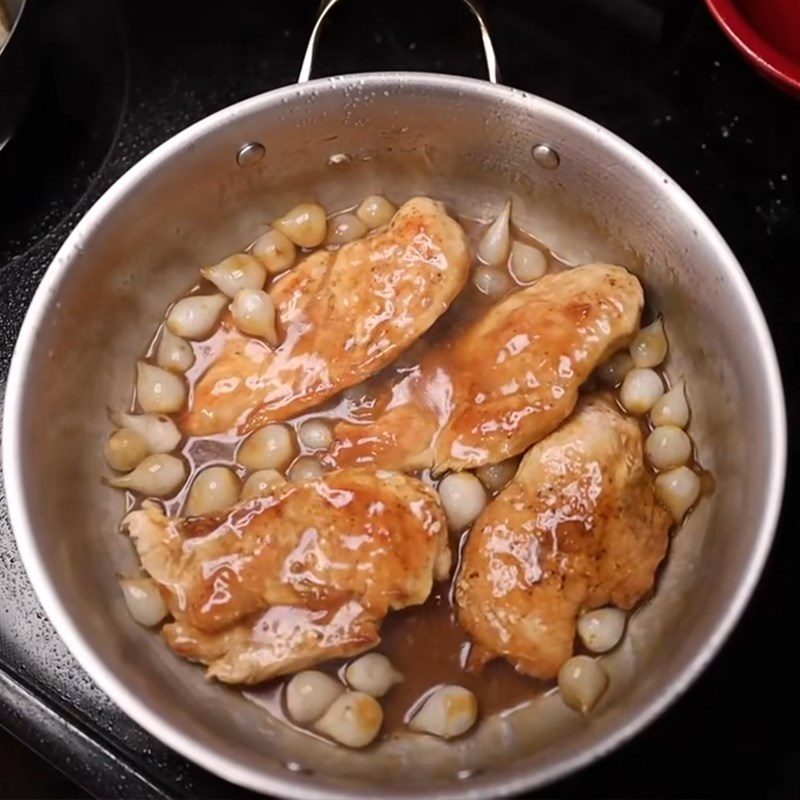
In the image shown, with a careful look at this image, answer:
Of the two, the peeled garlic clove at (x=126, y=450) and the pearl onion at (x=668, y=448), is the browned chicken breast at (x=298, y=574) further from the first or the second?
the pearl onion at (x=668, y=448)

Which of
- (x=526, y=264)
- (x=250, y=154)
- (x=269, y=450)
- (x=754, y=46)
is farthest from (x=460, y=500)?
(x=754, y=46)

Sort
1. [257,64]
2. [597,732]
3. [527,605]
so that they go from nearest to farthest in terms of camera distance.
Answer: [597,732] → [527,605] → [257,64]

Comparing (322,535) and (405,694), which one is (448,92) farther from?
(405,694)

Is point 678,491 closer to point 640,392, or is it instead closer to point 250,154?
point 640,392

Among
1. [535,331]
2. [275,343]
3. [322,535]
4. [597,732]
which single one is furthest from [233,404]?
[597,732]

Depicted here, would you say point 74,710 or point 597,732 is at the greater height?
point 597,732

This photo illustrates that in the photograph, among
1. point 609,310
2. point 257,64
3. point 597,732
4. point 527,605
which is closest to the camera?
point 597,732

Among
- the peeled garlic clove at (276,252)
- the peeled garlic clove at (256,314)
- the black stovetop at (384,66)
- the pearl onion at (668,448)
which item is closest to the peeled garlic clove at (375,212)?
the peeled garlic clove at (276,252)

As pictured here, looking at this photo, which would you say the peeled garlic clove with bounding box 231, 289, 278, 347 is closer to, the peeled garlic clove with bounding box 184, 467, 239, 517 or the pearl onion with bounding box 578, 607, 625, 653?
the peeled garlic clove with bounding box 184, 467, 239, 517
